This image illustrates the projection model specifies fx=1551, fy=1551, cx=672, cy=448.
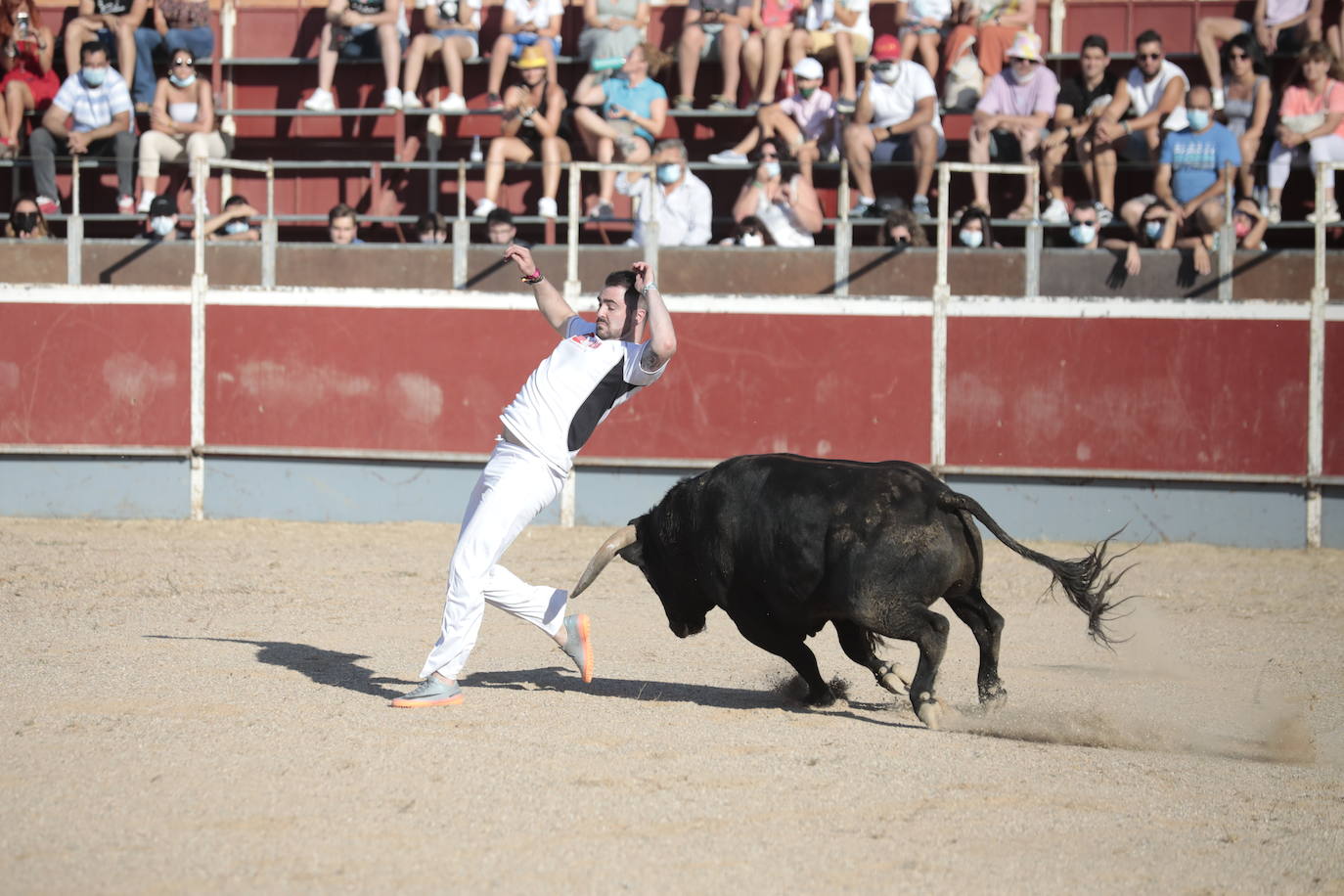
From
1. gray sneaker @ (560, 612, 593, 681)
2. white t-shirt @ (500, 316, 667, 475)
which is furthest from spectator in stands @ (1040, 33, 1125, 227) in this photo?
gray sneaker @ (560, 612, 593, 681)

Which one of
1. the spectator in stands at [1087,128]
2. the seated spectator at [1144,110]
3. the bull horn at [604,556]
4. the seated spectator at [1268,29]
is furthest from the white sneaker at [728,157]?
the bull horn at [604,556]

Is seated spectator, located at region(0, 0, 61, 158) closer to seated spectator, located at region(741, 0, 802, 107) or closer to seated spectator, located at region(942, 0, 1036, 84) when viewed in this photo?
seated spectator, located at region(741, 0, 802, 107)

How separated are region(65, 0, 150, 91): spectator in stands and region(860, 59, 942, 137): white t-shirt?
6691 mm

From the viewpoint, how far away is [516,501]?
19.2 feet

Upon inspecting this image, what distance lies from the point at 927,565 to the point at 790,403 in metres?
6.11

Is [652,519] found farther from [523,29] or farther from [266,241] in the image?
[523,29]

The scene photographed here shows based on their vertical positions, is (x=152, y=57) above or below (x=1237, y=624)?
above

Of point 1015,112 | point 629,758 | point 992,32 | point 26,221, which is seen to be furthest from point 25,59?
point 629,758

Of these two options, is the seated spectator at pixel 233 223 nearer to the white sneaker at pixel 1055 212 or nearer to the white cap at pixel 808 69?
the white cap at pixel 808 69

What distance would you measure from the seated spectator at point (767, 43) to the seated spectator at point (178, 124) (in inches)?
189

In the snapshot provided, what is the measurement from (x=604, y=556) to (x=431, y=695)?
2.89 feet

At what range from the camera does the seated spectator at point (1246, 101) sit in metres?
12.3

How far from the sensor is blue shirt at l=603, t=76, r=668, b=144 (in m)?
13.3

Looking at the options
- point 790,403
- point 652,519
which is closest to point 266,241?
point 790,403
